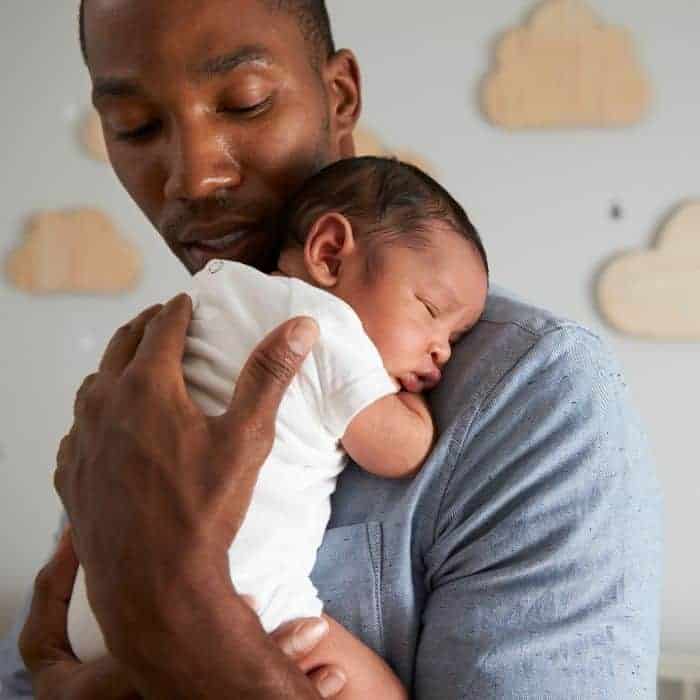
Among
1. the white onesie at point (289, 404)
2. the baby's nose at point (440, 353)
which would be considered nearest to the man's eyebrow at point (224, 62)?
the white onesie at point (289, 404)

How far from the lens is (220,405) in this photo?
80 cm

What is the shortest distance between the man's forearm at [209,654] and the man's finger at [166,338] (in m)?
0.18

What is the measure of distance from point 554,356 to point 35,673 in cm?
55

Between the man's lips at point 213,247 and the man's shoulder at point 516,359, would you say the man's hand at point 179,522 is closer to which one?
the man's shoulder at point 516,359

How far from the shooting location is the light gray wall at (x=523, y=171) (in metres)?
2.10

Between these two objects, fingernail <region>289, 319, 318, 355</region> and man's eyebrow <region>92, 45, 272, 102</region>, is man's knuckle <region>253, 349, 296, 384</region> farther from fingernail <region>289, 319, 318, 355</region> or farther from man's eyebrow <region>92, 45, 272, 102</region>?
man's eyebrow <region>92, 45, 272, 102</region>

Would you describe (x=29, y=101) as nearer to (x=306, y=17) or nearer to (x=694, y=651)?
(x=306, y=17)

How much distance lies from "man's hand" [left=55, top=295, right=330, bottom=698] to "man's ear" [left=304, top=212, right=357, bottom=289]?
143mm

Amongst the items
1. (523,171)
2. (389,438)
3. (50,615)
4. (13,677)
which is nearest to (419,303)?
(389,438)

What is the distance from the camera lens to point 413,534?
2.72 feet

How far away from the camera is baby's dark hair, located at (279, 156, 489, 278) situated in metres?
0.91

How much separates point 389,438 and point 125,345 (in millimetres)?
247

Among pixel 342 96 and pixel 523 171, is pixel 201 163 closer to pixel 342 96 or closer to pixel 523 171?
pixel 342 96

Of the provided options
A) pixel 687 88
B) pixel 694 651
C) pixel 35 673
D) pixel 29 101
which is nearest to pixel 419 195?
pixel 35 673
